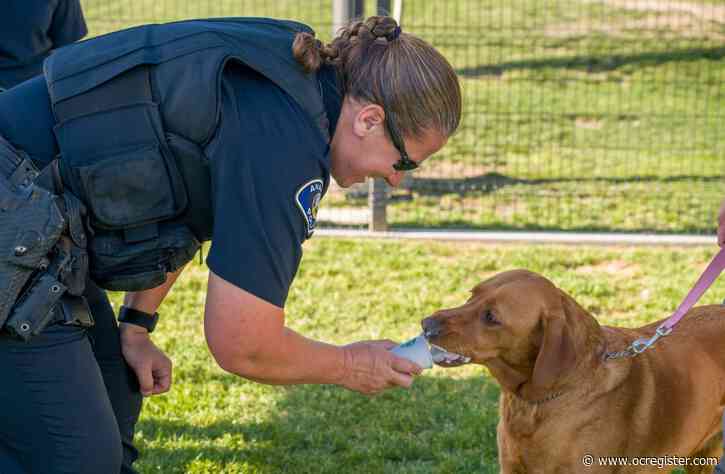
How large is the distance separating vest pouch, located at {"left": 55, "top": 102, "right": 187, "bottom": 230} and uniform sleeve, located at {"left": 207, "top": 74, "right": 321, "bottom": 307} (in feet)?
0.52

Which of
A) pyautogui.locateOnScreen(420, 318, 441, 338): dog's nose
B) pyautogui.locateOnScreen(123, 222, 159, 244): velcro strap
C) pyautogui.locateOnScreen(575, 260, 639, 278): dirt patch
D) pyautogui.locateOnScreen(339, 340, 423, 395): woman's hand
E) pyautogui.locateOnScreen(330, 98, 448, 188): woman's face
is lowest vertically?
pyautogui.locateOnScreen(575, 260, 639, 278): dirt patch

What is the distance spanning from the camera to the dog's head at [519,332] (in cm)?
354

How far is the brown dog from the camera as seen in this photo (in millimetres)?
3576

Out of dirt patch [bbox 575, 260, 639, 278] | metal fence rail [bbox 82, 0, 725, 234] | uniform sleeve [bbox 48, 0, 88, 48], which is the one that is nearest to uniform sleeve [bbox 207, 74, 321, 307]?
uniform sleeve [bbox 48, 0, 88, 48]

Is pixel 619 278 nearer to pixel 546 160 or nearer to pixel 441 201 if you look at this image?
pixel 441 201

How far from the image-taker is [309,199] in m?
2.71

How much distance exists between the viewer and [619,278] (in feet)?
23.3

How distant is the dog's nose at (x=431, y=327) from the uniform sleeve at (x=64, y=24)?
2.27m

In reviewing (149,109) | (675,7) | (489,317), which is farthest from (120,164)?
(675,7)

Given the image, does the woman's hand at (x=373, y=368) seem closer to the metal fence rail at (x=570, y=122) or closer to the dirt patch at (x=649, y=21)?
the metal fence rail at (x=570, y=122)

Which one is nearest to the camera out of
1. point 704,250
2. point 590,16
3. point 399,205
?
point 704,250

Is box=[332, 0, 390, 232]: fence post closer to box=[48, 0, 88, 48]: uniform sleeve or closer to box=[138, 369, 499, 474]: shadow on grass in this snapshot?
box=[138, 369, 499, 474]: shadow on grass

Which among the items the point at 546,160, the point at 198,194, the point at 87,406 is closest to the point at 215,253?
the point at 198,194

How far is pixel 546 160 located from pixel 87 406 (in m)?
8.11
